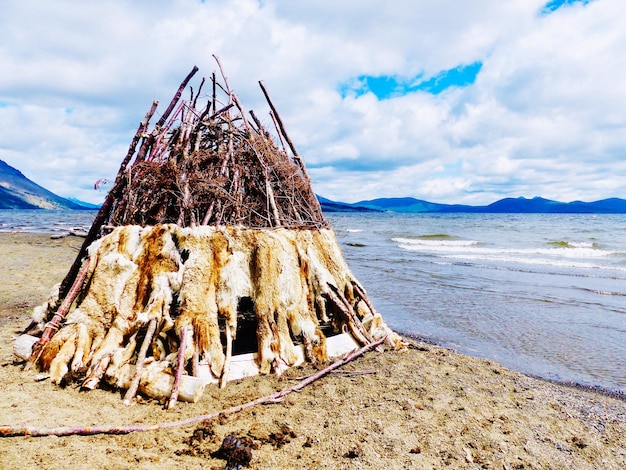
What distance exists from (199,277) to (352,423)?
2.77 metres

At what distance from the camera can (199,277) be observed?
19.4 feet

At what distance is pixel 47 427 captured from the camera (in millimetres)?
4363

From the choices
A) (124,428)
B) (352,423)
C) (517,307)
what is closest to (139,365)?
(124,428)

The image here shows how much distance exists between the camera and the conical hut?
554cm

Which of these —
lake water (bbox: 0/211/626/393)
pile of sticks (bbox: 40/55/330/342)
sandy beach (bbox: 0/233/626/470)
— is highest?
pile of sticks (bbox: 40/55/330/342)

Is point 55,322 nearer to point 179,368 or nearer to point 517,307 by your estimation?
point 179,368

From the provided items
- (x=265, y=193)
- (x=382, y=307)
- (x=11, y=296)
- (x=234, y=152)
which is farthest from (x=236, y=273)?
(x=11, y=296)

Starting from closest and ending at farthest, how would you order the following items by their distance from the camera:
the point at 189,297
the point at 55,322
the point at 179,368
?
the point at 179,368, the point at 189,297, the point at 55,322

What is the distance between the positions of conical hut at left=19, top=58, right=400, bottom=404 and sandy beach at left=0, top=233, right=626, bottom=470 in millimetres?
355

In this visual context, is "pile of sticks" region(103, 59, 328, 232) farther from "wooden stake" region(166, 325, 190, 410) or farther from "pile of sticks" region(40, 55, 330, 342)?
"wooden stake" region(166, 325, 190, 410)

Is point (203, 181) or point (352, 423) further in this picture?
point (203, 181)

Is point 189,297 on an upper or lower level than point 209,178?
lower

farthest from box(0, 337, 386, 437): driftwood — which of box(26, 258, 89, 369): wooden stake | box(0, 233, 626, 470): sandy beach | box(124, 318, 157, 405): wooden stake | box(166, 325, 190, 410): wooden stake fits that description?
box(26, 258, 89, 369): wooden stake

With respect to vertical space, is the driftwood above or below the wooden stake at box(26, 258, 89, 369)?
below
